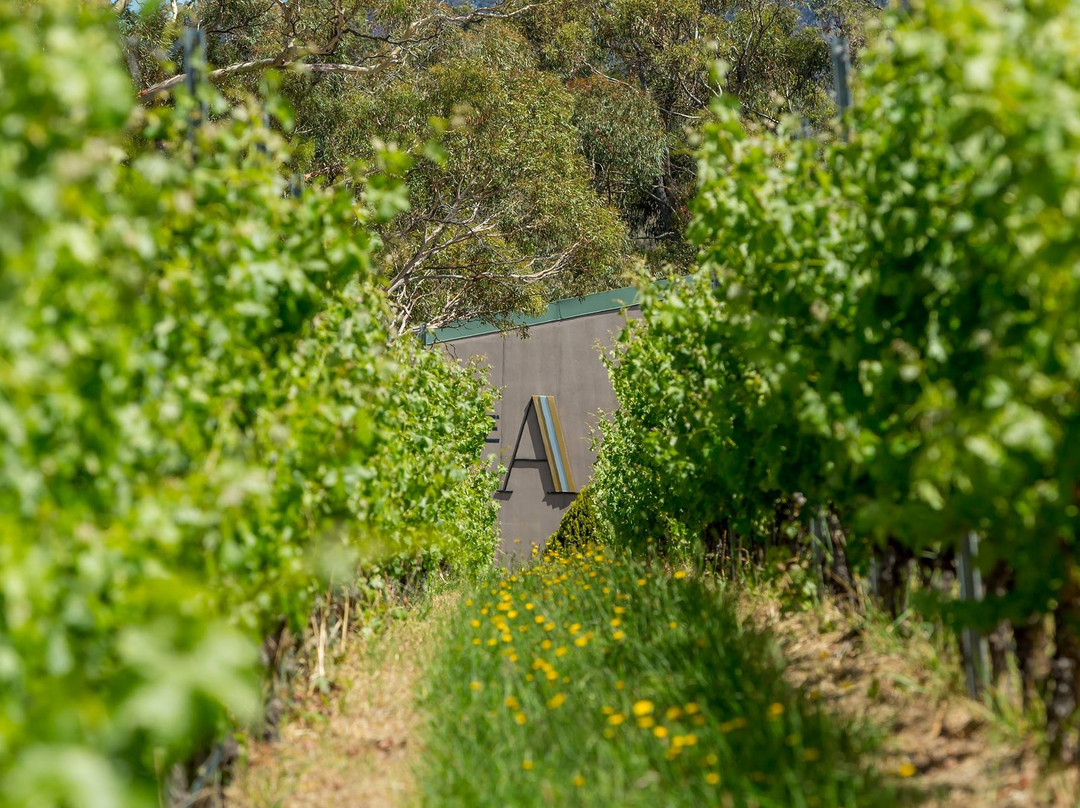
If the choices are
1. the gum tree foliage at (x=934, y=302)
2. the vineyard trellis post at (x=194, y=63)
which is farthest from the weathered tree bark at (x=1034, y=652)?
the vineyard trellis post at (x=194, y=63)

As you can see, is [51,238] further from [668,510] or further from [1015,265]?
[668,510]

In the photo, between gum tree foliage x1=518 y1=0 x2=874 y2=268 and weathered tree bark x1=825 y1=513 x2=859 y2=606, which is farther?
gum tree foliage x1=518 y1=0 x2=874 y2=268

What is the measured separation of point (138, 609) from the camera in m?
2.07

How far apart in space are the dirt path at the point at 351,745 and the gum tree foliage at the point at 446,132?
31.0 feet

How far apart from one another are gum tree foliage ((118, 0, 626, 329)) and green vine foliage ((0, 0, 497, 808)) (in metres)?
10.3

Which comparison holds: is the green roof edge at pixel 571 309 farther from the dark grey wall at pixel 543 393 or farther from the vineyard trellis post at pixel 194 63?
the vineyard trellis post at pixel 194 63

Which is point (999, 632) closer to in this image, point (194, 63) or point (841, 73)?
point (841, 73)

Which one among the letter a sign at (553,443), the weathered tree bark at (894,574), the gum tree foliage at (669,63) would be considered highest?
the gum tree foliage at (669,63)

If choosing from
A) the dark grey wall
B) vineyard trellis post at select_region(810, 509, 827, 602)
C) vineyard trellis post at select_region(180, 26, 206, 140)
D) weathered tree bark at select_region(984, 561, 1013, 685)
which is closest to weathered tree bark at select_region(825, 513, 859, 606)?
vineyard trellis post at select_region(810, 509, 827, 602)

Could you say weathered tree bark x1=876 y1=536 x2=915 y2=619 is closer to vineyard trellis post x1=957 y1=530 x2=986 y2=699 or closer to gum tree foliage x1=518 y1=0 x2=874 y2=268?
vineyard trellis post x1=957 y1=530 x2=986 y2=699

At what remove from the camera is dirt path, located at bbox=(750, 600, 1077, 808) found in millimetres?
2818

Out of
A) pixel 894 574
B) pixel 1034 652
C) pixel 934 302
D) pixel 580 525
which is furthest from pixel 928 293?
pixel 580 525

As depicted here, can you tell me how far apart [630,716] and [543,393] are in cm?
1442

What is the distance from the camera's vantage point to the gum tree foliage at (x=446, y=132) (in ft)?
47.4
